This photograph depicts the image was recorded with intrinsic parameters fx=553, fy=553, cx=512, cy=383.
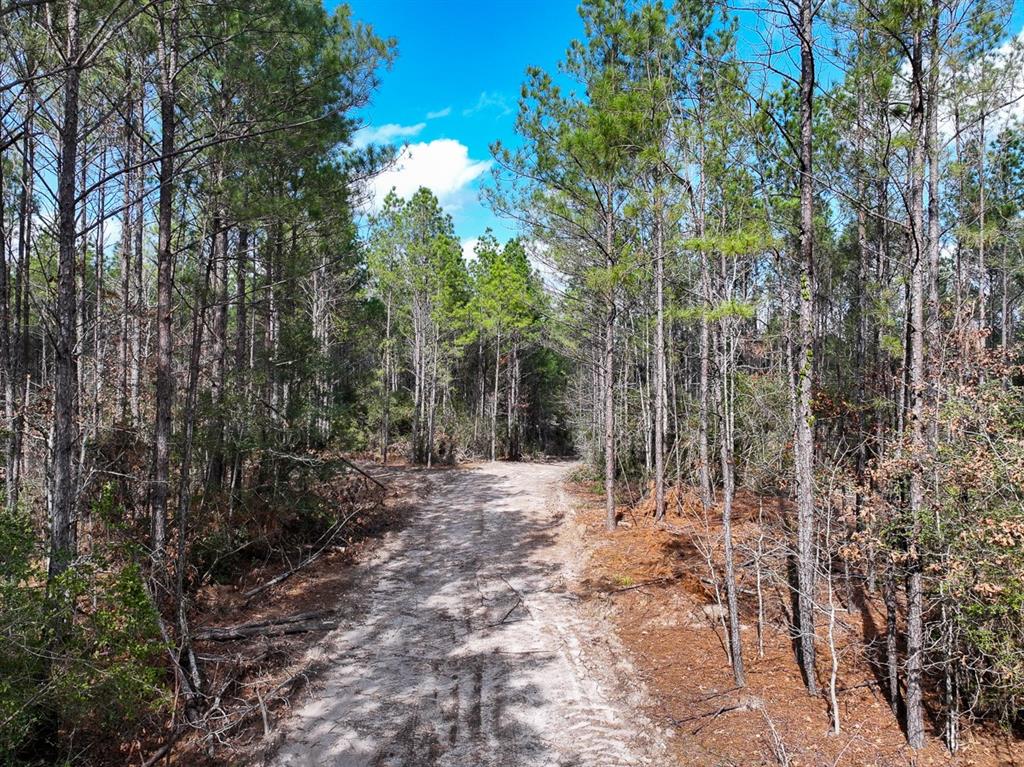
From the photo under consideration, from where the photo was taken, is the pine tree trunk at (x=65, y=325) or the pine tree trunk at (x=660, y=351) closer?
the pine tree trunk at (x=65, y=325)

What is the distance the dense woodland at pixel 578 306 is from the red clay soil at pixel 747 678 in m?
0.20

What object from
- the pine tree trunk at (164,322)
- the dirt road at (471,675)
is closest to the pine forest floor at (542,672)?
the dirt road at (471,675)

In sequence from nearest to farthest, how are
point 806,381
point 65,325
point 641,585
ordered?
point 65,325 → point 806,381 → point 641,585

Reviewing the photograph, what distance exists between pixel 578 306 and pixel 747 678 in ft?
38.1

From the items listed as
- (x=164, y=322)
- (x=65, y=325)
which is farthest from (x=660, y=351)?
(x=65, y=325)

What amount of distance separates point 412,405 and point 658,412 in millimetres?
16700

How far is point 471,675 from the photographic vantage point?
573 centimetres

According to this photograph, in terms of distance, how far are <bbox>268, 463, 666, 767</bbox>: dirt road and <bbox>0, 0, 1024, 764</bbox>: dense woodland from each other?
4.21 ft

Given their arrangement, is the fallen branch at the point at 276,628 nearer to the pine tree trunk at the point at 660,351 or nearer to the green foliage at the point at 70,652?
the green foliage at the point at 70,652

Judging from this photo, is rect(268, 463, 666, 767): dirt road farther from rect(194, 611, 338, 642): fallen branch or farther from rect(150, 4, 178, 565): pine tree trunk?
rect(150, 4, 178, 565): pine tree trunk

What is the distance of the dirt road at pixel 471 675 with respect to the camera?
4.54 m

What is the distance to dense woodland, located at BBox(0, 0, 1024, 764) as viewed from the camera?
14.3 feet

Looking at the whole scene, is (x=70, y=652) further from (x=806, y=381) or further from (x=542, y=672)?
(x=806, y=381)

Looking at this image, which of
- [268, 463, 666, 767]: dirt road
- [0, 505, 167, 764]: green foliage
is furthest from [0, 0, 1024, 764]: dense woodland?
[268, 463, 666, 767]: dirt road
